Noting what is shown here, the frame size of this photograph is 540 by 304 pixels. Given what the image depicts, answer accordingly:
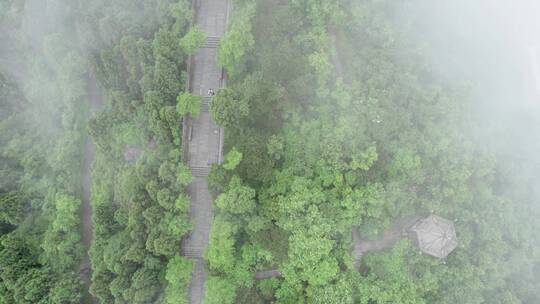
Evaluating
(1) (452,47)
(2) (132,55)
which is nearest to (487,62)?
(1) (452,47)

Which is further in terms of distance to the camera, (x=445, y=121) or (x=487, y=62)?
(x=487, y=62)

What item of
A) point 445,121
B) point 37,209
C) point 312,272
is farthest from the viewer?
point 37,209

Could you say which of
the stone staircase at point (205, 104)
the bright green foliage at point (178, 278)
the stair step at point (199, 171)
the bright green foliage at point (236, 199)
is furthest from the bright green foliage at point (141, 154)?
the bright green foliage at point (236, 199)

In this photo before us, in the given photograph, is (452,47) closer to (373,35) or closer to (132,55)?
(373,35)

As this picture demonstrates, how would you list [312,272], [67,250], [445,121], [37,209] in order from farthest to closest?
[37,209]
[67,250]
[445,121]
[312,272]

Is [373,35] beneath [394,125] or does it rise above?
above

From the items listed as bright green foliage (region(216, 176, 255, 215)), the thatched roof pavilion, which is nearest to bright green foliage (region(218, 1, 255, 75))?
bright green foliage (region(216, 176, 255, 215))

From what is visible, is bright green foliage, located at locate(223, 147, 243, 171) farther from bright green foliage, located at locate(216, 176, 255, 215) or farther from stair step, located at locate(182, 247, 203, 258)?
stair step, located at locate(182, 247, 203, 258)

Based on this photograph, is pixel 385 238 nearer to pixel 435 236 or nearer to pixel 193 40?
pixel 435 236

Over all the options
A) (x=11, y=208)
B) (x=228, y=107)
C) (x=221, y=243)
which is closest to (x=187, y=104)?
(x=228, y=107)
